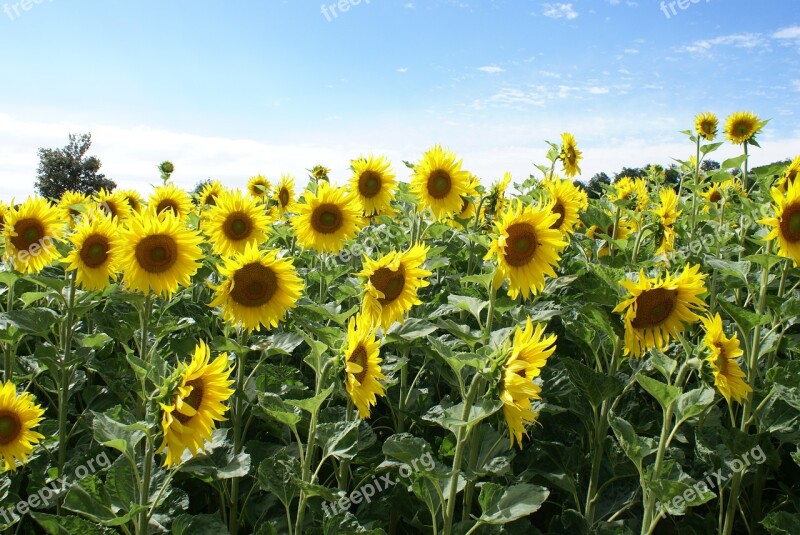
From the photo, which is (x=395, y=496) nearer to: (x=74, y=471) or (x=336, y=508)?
(x=336, y=508)

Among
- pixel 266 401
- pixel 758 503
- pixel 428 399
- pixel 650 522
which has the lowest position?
pixel 758 503

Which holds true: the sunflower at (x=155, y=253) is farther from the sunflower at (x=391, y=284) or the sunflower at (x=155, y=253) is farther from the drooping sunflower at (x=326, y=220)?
the drooping sunflower at (x=326, y=220)

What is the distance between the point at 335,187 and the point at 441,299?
122cm

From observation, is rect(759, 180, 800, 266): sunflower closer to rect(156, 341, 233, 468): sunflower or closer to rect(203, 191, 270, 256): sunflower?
rect(156, 341, 233, 468): sunflower

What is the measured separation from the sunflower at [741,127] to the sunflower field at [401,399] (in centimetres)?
289

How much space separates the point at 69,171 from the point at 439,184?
113 ft

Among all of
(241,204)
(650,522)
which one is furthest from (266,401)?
(241,204)

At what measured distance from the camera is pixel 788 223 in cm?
312

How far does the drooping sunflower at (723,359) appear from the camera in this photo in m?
2.52

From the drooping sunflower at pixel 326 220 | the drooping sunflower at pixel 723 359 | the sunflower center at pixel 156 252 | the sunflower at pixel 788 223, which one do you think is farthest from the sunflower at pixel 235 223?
the sunflower at pixel 788 223

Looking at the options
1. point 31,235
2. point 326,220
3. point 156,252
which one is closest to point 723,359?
point 156,252

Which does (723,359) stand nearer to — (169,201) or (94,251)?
(94,251)

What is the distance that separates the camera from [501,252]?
275 centimetres

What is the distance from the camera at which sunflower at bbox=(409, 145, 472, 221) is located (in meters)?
4.71
